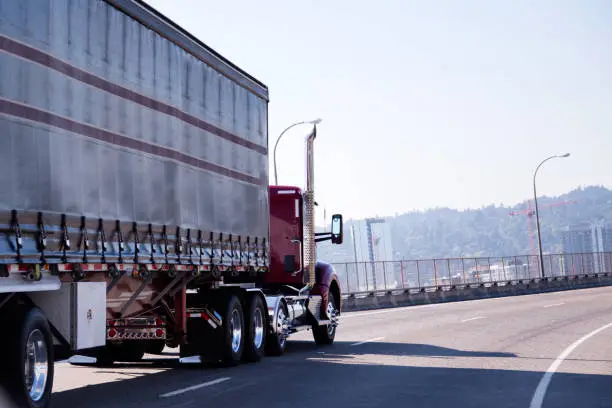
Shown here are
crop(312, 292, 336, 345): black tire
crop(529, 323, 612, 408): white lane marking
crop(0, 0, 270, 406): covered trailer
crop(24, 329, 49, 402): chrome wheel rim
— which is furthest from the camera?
crop(312, 292, 336, 345): black tire

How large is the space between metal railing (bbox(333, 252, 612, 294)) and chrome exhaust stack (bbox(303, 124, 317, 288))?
64.6 ft

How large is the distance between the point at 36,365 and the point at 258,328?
25.2ft

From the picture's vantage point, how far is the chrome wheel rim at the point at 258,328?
16688 millimetres

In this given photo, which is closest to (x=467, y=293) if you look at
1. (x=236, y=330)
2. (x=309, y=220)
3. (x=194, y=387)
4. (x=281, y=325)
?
(x=309, y=220)

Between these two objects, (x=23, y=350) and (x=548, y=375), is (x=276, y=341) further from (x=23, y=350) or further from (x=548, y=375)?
(x=23, y=350)

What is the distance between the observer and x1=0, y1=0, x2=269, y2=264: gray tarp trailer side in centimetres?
935

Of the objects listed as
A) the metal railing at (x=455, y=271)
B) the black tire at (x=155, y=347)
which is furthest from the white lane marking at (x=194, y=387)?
the metal railing at (x=455, y=271)

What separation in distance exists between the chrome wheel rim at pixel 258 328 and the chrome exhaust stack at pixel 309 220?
2.94 meters

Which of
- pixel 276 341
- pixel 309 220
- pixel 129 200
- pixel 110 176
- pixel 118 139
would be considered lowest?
pixel 276 341

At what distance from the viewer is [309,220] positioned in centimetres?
2019

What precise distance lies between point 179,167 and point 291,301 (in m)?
6.04

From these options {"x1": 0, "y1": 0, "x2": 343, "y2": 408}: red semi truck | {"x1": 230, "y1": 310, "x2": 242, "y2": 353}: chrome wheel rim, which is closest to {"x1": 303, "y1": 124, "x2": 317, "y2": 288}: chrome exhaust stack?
{"x1": 0, "y1": 0, "x2": 343, "y2": 408}: red semi truck

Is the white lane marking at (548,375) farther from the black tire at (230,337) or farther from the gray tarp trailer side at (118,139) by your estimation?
the gray tarp trailer side at (118,139)

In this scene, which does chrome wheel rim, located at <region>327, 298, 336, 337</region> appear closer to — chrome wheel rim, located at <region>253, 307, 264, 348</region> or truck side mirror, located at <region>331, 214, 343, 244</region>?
truck side mirror, located at <region>331, 214, 343, 244</region>
